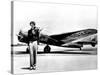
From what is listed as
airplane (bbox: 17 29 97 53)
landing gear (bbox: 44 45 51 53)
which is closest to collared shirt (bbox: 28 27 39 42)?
airplane (bbox: 17 29 97 53)

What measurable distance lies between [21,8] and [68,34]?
2.64ft

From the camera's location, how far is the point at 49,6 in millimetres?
3297

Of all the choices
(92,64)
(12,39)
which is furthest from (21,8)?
(92,64)

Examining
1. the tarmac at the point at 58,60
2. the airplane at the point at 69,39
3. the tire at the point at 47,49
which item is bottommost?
the tarmac at the point at 58,60

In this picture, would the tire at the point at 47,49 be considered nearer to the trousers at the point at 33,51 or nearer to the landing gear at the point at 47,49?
the landing gear at the point at 47,49

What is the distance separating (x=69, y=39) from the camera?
3.46m

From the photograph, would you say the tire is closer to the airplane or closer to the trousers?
the airplane

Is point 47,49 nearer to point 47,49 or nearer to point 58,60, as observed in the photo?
point 47,49

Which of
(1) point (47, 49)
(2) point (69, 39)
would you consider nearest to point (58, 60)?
(1) point (47, 49)

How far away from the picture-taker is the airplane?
326 centimetres

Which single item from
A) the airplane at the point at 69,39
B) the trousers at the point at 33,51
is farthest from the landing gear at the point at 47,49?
the trousers at the point at 33,51

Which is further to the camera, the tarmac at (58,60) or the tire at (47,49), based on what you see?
the tire at (47,49)

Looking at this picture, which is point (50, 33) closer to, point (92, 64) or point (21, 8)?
point (21, 8)

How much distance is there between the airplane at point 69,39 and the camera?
3.26 m
